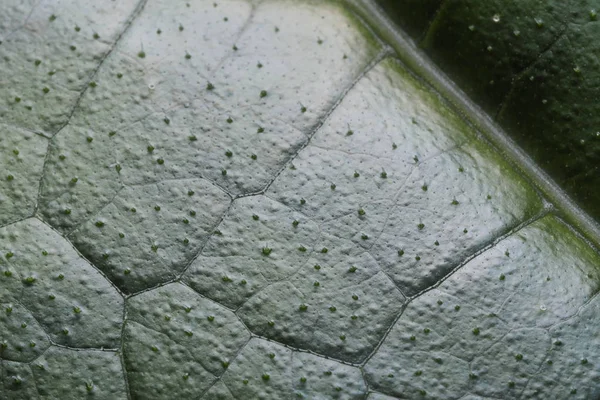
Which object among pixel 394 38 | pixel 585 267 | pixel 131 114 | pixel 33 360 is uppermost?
pixel 394 38

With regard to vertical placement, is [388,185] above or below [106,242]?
above

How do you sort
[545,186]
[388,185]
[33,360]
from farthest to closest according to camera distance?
1. [545,186]
2. [388,185]
3. [33,360]

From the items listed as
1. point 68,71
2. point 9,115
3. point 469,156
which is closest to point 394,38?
point 469,156

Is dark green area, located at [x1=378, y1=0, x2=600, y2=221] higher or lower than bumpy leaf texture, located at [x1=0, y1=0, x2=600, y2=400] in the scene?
higher

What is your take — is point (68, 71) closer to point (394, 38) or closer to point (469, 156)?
point (394, 38)

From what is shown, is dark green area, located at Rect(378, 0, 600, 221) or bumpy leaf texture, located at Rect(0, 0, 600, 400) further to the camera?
dark green area, located at Rect(378, 0, 600, 221)
